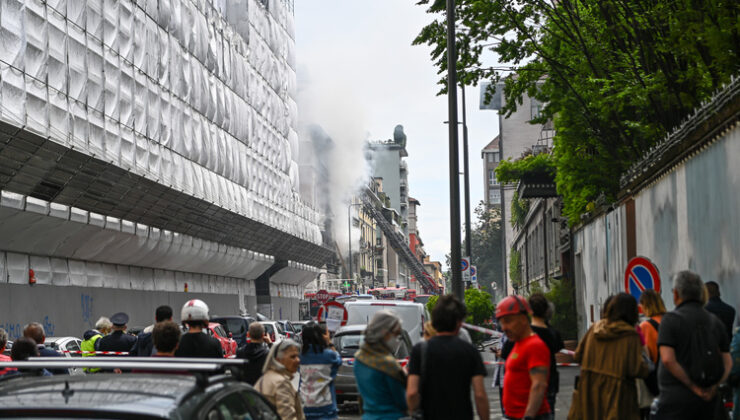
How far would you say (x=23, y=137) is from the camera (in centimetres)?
2462

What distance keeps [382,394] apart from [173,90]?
119ft

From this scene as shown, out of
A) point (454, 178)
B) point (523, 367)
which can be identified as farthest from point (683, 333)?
point (454, 178)

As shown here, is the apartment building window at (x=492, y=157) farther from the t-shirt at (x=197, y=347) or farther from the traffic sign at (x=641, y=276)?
the t-shirt at (x=197, y=347)

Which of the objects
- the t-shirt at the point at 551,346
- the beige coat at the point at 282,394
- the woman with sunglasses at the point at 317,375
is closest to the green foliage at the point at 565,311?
the woman with sunglasses at the point at 317,375

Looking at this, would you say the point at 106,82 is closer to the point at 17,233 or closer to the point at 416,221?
the point at 17,233

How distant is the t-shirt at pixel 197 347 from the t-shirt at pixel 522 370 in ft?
9.43

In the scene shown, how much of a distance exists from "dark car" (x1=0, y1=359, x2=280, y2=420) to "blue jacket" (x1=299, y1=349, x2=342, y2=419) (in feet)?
13.2

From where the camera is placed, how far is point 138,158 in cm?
3516

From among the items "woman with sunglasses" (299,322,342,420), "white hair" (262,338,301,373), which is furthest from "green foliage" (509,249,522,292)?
"white hair" (262,338,301,373)

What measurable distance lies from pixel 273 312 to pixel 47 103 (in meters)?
40.5

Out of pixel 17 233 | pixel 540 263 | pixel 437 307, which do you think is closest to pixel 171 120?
pixel 17 233

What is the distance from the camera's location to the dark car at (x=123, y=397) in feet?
12.9

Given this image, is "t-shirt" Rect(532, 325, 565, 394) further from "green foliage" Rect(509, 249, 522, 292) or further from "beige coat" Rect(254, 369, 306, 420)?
"green foliage" Rect(509, 249, 522, 292)

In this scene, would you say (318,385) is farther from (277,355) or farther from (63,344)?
(63,344)
